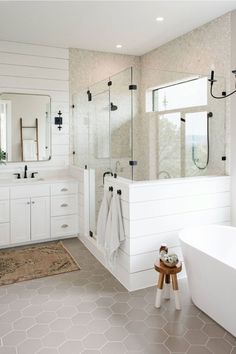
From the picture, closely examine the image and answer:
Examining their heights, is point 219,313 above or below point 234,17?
below

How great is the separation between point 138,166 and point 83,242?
5.28 ft

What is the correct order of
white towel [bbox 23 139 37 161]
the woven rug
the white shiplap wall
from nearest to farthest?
1. the white shiplap wall
2. the woven rug
3. white towel [bbox 23 139 37 161]

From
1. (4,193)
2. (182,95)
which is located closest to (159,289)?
(4,193)

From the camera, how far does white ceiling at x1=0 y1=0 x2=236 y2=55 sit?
3223 millimetres

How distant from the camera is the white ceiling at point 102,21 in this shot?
3223mm

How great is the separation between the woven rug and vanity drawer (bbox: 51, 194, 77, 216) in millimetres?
453

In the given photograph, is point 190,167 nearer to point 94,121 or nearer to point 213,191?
point 213,191

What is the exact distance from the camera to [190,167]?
144 inches

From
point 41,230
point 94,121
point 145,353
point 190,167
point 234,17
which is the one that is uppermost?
→ point 234,17

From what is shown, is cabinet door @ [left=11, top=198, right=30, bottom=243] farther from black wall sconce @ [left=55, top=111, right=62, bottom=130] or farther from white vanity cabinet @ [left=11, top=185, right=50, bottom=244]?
black wall sconce @ [left=55, top=111, right=62, bottom=130]

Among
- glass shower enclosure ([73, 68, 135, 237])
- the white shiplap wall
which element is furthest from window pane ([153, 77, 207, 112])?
the white shiplap wall

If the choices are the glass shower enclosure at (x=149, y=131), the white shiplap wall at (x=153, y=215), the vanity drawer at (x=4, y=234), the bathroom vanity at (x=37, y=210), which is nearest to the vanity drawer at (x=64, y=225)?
the bathroom vanity at (x=37, y=210)

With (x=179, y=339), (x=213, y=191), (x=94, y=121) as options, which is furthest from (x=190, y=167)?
(x=179, y=339)

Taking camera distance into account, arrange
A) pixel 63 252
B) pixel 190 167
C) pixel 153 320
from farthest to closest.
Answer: pixel 63 252 < pixel 190 167 < pixel 153 320
